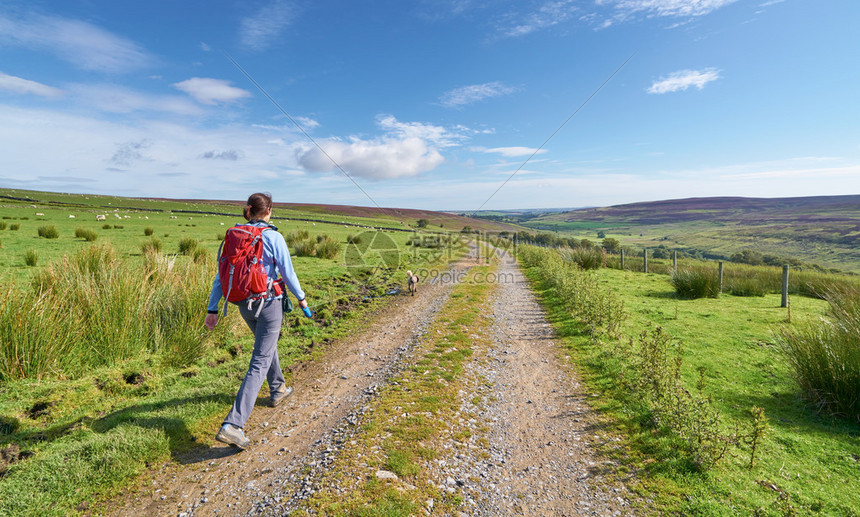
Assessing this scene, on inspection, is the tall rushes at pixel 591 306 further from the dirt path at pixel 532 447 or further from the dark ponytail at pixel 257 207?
the dark ponytail at pixel 257 207

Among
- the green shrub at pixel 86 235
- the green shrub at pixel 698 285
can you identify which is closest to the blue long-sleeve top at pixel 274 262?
the green shrub at pixel 698 285

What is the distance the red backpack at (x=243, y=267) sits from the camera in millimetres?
4176

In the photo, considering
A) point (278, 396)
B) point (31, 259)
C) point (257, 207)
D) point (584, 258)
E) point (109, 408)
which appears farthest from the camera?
point (584, 258)

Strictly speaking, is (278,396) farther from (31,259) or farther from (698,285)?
(698,285)

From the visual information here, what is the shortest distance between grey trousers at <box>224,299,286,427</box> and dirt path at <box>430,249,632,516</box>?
261cm

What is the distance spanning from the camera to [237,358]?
23.4 ft

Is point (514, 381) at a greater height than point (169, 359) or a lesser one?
lesser

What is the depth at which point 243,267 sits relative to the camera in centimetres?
418

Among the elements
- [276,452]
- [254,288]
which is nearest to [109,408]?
[276,452]

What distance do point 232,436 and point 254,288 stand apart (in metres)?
1.83

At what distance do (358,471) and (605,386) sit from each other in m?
4.89

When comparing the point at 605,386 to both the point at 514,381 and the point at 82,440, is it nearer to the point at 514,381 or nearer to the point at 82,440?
the point at 514,381

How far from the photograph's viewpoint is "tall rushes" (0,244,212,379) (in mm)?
5324

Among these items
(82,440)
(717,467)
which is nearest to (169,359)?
(82,440)
